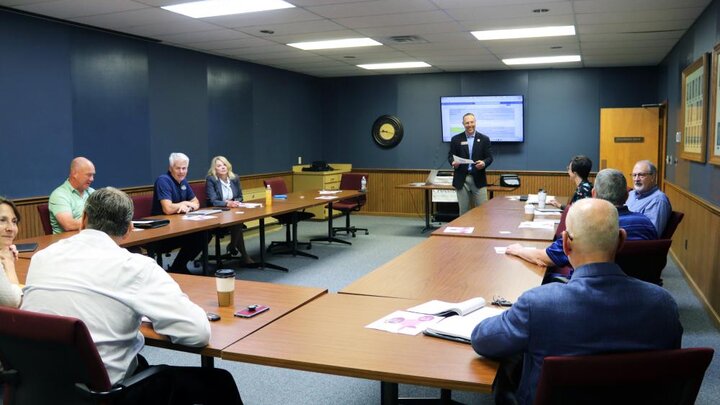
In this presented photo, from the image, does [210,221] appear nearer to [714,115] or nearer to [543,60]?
[714,115]

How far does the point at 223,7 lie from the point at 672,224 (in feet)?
13.5

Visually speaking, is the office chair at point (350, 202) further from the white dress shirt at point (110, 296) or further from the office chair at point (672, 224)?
the white dress shirt at point (110, 296)

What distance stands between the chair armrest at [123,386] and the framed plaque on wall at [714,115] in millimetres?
4336

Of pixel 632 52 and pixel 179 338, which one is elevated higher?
pixel 632 52

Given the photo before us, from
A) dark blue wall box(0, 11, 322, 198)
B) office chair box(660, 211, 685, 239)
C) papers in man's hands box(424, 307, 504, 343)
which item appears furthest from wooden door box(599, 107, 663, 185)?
papers in man's hands box(424, 307, 504, 343)

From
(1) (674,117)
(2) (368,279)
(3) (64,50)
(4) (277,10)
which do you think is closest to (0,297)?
(2) (368,279)

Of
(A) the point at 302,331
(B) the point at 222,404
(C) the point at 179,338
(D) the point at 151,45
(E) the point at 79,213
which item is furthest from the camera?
(D) the point at 151,45

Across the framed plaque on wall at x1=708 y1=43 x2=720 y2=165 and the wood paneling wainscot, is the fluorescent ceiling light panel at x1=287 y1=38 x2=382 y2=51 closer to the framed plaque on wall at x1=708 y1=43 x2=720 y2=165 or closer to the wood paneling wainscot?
the framed plaque on wall at x1=708 y1=43 x2=720 y2=165

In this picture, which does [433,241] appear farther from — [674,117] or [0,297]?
[674,117]

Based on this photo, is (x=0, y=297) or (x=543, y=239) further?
(x=543, y=239)

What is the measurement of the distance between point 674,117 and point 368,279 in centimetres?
602

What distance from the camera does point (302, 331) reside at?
212 cm

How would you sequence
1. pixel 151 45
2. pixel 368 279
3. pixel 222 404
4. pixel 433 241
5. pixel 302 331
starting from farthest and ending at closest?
1. pixel 151 45
2. pixel 433 241
3. pixel 368 279
4. pixel 222 404
5. pixel 302 331

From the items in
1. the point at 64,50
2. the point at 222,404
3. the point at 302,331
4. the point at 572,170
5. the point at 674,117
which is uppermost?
the point at 64,50
